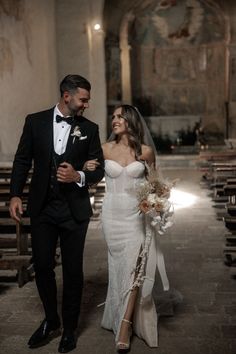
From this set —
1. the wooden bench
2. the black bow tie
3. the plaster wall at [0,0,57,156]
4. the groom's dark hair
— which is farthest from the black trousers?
the plaster wall at [0,0,57,156]

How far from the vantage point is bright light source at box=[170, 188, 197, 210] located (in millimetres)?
10234

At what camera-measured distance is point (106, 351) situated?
148 inches

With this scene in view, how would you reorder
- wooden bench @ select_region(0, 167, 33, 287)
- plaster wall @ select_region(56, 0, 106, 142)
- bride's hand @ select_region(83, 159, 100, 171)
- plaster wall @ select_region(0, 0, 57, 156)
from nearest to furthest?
1. bride's hand @ select_region(83, 159, 100, 171)
2. wooden bench @ select_region(0, 167, 33, 287)
3. plaster wall @ select_region(0, 0, 57, 156)
4. plaster wall @ select_region(56, 0, 106, 142)

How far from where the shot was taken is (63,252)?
377cm

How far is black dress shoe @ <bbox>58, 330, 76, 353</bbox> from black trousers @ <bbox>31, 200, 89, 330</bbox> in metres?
0.05

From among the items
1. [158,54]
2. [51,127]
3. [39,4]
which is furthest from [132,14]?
[51,127]

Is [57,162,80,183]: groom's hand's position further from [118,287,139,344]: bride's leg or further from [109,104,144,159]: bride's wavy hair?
[118,287,139,344]: bride's leg

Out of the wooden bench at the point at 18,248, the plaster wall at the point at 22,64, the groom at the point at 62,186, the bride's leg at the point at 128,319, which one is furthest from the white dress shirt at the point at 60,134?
the plaster wall at the point at 22,64

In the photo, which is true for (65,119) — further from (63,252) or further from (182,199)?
(182,199)

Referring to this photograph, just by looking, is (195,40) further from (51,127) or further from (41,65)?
(51,127)

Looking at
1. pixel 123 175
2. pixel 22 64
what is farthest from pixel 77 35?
pixel 123 175

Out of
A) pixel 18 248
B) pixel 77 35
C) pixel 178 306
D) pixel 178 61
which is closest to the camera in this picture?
pixel 178 306

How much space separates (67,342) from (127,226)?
0.95 metres

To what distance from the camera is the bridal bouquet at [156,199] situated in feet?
12.1
